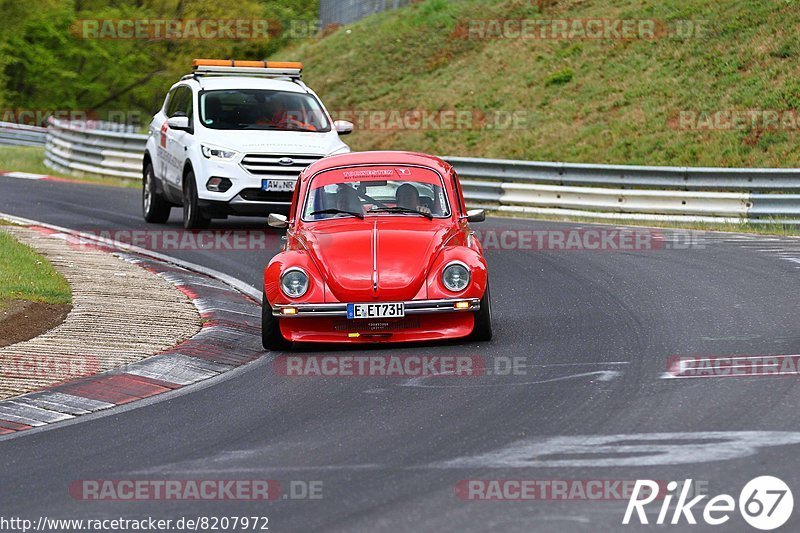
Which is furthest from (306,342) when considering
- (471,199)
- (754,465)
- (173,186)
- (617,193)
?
(471,199)

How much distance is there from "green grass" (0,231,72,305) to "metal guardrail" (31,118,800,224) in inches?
404

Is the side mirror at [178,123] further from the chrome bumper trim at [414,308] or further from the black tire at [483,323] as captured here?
the black tire at [483,323]

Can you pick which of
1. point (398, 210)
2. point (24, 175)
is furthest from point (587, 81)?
point (398, 210)

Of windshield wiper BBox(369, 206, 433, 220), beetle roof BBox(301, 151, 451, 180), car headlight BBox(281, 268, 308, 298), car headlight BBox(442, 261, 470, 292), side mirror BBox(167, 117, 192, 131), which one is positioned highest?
side mirror BBox(167, 117, 192, 131)

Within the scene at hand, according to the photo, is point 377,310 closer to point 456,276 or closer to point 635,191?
point 456,276

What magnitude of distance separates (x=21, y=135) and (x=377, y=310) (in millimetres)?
36063

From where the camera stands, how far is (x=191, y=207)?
17672 mm

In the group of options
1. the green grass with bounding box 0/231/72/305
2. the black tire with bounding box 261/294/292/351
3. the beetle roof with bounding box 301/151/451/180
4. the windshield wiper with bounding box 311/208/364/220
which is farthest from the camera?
the green grass with bounding box 0/231/72/305

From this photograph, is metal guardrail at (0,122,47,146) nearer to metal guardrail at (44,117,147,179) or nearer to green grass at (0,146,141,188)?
green grass at (0,146,141,188)

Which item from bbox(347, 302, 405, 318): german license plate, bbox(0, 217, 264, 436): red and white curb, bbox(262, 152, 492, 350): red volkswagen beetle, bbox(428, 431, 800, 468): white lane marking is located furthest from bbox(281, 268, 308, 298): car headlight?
bbox(428, 431, 800, 468): white lane marking

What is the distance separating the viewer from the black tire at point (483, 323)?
A: 401 inches

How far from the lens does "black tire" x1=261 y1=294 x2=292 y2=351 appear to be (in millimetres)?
10297

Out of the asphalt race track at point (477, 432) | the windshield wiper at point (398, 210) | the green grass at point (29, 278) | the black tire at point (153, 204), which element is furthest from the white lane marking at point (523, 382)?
the black tire at point (153, 204)

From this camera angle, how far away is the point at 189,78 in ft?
63.0
